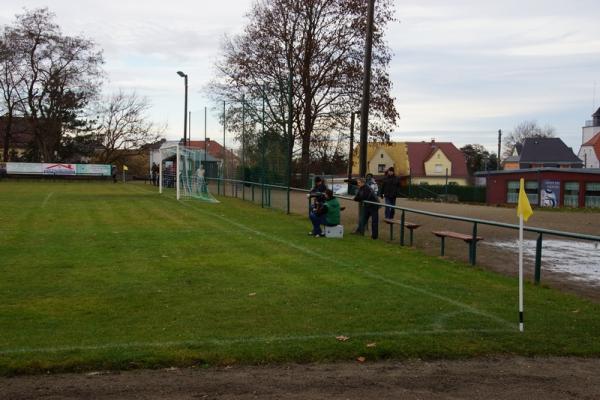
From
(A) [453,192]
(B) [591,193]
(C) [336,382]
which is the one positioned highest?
(B) [591,193]

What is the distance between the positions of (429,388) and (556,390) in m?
1.02

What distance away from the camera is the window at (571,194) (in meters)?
40.8

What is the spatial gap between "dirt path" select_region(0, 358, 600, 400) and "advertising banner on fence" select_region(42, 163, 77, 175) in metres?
58.9

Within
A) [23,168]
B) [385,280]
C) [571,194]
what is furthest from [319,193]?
[23,168]

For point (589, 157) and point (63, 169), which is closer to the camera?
point (63, 169)

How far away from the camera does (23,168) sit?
58.5 meters

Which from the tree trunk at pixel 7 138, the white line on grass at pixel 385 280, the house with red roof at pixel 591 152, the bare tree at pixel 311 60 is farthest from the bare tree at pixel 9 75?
the house with red roof at pixel 591 152

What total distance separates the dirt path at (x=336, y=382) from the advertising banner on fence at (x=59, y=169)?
58.9 m

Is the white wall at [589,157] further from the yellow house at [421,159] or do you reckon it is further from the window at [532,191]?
the window at [532,191]

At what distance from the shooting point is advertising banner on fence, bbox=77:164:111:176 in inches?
2399

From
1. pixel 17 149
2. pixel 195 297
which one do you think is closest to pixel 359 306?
pixel 195 297

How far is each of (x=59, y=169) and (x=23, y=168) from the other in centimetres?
328

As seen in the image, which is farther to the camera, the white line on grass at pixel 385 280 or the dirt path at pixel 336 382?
the white line on grass at pixel 385 280

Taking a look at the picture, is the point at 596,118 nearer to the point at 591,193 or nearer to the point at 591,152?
the point at 591,152
